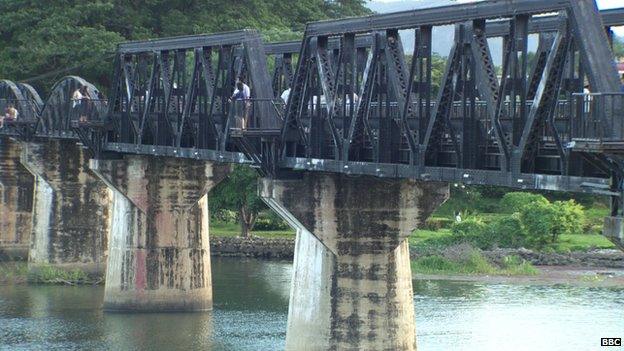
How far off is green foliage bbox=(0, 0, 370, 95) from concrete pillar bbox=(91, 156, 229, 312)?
114 ft

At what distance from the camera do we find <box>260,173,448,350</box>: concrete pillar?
143ft

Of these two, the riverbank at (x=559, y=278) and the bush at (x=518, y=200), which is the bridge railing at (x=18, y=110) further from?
the bush at (x=518, y=200)

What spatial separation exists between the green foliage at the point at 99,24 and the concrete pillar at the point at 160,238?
114 ft

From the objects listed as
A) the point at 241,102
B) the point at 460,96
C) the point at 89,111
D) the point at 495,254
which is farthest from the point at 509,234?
the point at 460,96

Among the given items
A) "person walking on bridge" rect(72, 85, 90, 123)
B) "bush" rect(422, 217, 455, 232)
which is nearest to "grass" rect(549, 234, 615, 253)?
"bush" rect(422, 217, 455, 232)

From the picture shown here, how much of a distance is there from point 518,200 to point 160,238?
3299 cm

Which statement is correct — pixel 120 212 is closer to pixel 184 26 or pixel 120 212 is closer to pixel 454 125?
pixel 454 125

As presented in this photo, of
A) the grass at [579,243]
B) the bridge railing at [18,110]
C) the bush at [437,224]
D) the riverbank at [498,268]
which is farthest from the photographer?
the bush at [437,224]

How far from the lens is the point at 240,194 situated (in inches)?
3410

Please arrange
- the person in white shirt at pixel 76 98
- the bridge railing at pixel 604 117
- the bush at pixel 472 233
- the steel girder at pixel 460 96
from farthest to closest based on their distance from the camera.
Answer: the bush at pixel 472 233 < the person in white shirt at pixel 76 98 < the steel girder at pixel 460 96 < the bridge railing at pixel 604 117

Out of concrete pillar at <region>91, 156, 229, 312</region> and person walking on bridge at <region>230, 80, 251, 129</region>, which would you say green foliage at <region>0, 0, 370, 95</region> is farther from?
person walking on bridge at <region>230, 80, 251, 129</region>

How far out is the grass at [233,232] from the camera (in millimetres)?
91250

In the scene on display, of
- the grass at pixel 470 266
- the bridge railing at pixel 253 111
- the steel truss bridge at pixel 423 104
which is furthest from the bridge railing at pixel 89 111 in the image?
the grass at pixel 470 266

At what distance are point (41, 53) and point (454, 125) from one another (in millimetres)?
67008
